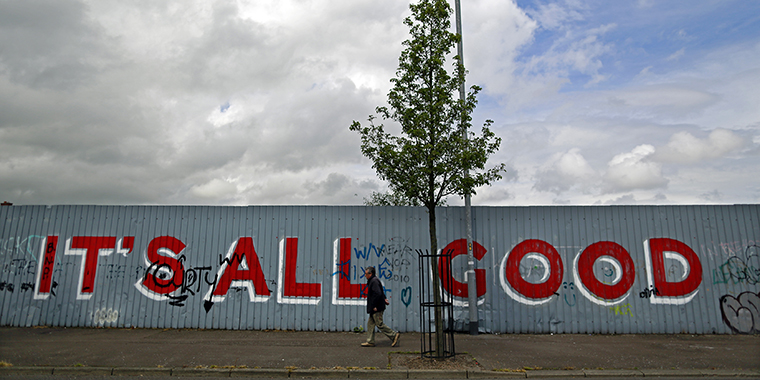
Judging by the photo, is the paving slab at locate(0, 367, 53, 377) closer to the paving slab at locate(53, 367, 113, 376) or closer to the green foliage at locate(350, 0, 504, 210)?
the paving slab at locate(53, 367, 113, 376)

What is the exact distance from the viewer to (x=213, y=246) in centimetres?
1077

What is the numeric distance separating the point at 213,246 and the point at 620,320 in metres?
10.6

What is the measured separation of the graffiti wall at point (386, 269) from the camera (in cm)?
1027

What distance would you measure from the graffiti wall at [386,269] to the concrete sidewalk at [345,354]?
0.51 meters

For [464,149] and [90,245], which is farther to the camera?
[90,245]

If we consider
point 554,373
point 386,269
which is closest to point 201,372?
point 386,269

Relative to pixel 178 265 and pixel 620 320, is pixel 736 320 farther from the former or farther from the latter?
pixel 178 265

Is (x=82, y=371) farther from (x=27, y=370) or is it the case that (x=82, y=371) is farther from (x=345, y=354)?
(x=345, y=354)

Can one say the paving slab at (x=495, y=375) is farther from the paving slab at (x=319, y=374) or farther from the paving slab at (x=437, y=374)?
the paving slab at (x=319, y=374)

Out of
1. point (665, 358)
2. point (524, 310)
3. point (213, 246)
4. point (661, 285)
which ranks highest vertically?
point (213, 246)

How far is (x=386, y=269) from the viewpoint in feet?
34.2

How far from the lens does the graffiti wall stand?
33.7 ft

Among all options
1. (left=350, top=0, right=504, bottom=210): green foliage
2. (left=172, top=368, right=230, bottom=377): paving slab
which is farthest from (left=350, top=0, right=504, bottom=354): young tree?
(left=172, top=368, right=230, bottom=377): paving slab

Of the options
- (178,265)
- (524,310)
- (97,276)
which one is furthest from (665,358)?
(97,276)
